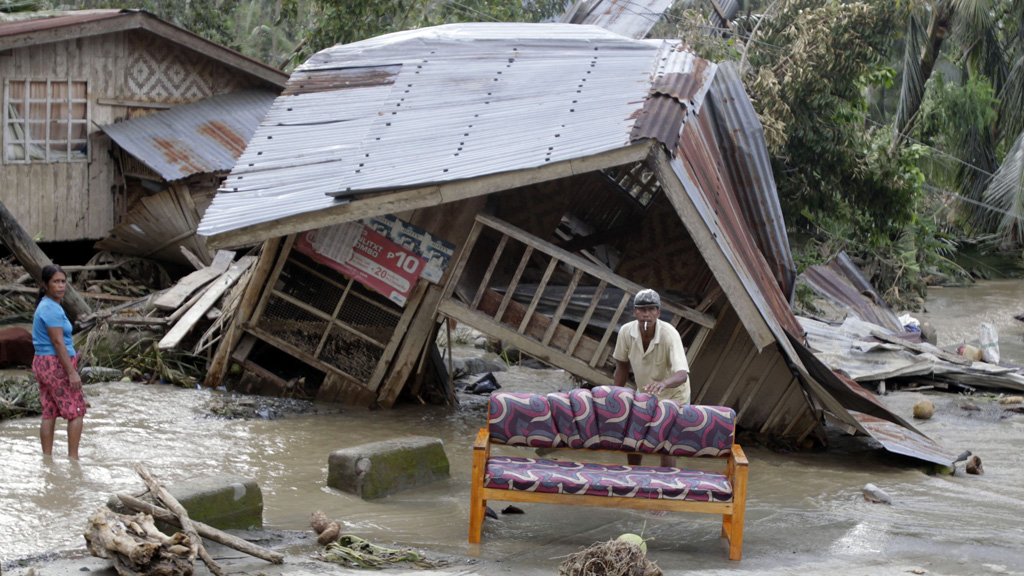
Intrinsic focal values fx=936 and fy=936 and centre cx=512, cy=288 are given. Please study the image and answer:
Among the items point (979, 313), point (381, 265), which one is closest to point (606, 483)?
point (381, 265)

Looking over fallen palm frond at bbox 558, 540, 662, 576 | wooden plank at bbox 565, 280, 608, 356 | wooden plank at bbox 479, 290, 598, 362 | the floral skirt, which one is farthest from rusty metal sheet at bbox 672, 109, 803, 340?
the floral skirt

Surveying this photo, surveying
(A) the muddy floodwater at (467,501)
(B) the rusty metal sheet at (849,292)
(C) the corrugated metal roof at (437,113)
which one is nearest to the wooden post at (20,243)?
(A) the muddy floodwater at (467,501)

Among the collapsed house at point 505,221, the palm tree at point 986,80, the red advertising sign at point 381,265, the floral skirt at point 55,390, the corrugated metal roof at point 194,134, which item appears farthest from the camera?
the palm tree at point 986,80

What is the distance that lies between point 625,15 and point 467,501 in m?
10.5

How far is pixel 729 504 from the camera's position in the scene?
5.68 metres

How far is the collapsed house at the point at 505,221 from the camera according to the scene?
8.00 meters

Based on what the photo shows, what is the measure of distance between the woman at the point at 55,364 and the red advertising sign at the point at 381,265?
2938 millimetres

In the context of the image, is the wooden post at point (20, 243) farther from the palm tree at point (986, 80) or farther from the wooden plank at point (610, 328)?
the palm tree at point (986, 80)

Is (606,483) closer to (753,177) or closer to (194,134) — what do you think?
(753,177)

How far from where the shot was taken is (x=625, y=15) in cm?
1520

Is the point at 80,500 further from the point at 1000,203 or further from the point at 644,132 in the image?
the point at 1000,203

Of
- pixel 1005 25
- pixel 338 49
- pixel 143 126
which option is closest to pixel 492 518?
pixel 338 49

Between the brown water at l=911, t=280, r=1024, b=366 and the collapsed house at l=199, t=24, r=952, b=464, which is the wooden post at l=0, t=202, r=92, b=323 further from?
the brown water at l=911, t=280, r=1024, b=366

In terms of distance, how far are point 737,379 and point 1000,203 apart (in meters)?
18.0
